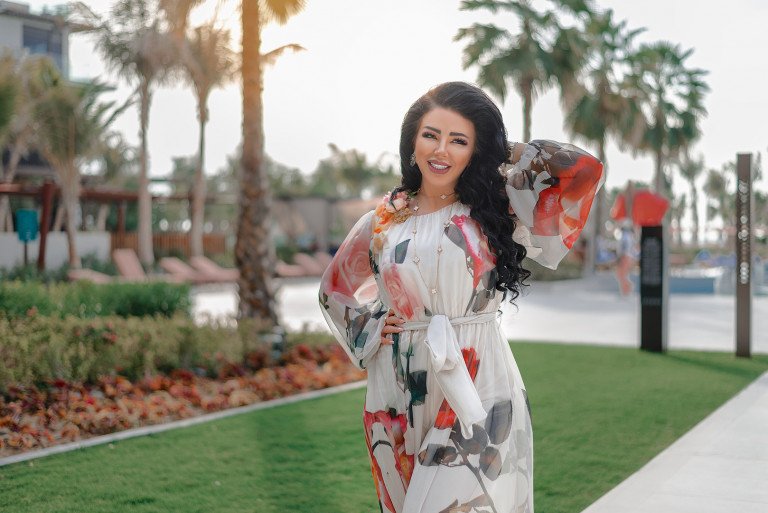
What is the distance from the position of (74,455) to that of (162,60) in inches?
1043

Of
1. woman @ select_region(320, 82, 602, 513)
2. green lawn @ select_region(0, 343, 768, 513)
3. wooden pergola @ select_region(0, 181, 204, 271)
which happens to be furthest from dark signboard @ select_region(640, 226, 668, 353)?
wooden pergola @ select_region(0, 181, 204, 271)

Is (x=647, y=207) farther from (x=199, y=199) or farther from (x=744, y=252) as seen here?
(x=199, y=199)

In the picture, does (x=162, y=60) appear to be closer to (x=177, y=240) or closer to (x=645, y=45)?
(x=177, y=240)

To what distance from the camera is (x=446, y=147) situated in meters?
3.04

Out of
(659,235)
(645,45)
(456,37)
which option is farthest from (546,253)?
(645,45)

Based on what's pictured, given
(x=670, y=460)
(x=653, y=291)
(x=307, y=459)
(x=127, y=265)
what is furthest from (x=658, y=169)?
(x=307, y=459)

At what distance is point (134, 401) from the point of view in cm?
738

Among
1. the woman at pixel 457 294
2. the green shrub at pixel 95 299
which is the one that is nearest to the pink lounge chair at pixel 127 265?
the green shrub at pixel 95 299

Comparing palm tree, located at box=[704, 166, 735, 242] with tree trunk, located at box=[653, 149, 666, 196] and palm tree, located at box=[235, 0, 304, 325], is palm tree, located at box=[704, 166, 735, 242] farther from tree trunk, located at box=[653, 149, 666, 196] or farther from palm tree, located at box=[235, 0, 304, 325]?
palm tree, located at box=[235, 0, 304, 325]

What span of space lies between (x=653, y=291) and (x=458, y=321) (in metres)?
9.62

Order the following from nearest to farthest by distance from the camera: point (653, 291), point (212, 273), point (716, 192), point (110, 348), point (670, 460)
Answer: point (670, 460)
point (110, 348)
point (653, 291)
point (212, 273)
point (716, 192)

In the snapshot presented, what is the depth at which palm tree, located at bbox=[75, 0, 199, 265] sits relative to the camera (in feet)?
100.0

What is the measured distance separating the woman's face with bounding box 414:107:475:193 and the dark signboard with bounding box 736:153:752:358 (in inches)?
350

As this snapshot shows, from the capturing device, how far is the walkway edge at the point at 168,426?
5930 mm
